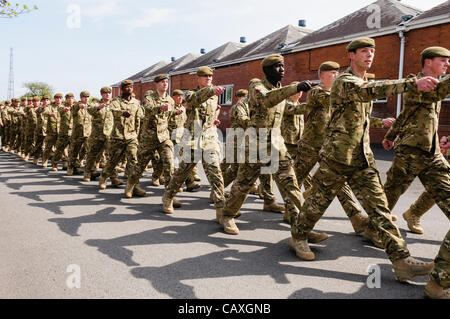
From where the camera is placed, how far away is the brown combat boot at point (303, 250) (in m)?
3.90

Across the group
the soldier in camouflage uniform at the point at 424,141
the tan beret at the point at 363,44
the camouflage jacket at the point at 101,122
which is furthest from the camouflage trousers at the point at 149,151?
the tan beret at the point at 363,44

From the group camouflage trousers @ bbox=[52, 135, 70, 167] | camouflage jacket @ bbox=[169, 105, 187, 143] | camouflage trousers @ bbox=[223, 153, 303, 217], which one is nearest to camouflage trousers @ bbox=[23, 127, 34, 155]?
camouflage trousers @ bbox=[52, 135, 70, 167]

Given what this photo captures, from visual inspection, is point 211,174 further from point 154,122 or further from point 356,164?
point 356,164

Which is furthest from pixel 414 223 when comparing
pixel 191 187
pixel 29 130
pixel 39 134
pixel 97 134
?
pixel 29 130

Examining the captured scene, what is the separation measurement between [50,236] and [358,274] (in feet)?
11.9

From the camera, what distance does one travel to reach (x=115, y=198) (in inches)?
275

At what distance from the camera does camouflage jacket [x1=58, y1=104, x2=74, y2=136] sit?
10766 millimetres

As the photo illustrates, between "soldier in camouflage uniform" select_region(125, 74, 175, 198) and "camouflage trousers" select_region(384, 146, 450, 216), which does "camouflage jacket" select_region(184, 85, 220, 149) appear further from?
"camouflage trousers" select_region(384, 146, 450, 216)

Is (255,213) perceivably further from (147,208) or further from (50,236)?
(50,236)

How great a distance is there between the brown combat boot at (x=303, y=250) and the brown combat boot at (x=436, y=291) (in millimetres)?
1177

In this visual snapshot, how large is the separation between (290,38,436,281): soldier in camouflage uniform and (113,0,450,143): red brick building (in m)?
13.0

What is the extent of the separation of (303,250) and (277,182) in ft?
2.77

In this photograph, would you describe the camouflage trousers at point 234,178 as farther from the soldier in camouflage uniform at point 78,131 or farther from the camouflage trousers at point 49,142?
the camouflage trousers at point 49,142
